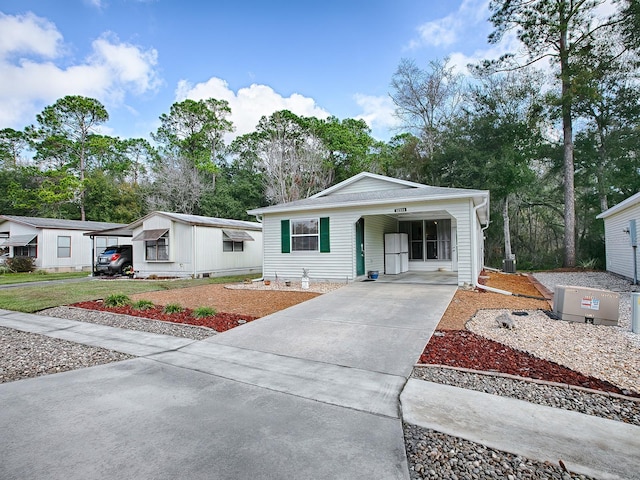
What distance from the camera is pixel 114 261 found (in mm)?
16141

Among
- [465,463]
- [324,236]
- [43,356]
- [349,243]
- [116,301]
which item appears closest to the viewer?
[465,463]

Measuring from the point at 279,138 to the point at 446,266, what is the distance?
64.9 ft

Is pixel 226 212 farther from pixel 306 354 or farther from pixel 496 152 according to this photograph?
pixel 306 354

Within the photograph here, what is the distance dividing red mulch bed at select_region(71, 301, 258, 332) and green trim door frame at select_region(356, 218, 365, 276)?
5.45 m

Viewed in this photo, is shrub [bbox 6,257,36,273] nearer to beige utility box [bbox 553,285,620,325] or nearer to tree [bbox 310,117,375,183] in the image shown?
tree [bbox 310,117,375,183]

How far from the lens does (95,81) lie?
17.1m

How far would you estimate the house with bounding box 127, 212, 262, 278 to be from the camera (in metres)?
14.2

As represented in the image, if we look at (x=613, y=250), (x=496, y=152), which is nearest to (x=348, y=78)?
(x=496, y=152)

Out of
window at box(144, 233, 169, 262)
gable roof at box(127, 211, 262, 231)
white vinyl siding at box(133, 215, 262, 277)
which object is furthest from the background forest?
window at box(144, 233, 169, 262)

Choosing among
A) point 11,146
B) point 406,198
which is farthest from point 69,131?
point 406,198

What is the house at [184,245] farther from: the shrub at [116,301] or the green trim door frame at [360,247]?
the green trim door frame at [360,247]

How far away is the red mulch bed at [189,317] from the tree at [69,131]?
26052 millimetres

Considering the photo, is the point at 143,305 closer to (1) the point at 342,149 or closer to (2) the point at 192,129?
(1) the point at 342,149

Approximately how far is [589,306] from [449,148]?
594 inches
